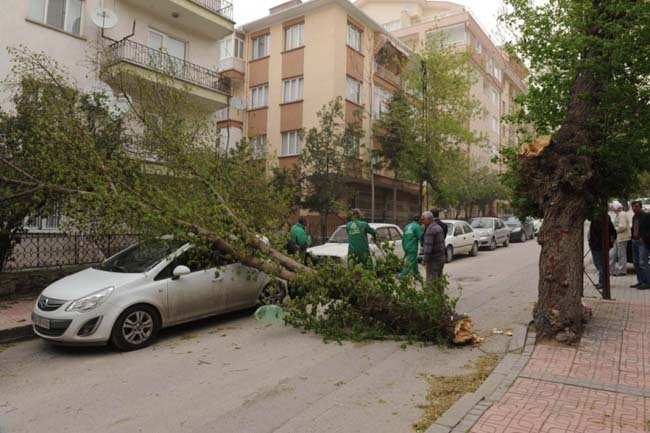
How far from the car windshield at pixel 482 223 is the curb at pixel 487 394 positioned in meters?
16.1

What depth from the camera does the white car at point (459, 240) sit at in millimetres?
16562

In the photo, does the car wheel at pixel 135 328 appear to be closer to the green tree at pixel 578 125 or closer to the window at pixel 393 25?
the green tree at pixel 578 125

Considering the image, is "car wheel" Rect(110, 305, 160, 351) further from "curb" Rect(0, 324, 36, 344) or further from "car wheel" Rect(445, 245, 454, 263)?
"car wheel" Rect(445, 245, 454, 263)

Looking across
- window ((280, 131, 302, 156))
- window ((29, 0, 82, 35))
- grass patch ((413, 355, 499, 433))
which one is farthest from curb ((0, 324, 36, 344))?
window ((280, 131, 302, 156))

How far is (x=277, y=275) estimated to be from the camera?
7.27 metres

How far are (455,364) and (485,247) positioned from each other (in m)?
16.6

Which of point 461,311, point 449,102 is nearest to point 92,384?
point 461,311

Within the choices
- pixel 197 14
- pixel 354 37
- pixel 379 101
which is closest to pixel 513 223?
pixel 379 101

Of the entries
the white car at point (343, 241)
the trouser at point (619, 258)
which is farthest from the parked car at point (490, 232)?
the trouser at point (619, 258)

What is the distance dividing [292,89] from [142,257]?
1829 cm

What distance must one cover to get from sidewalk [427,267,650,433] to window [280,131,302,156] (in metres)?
18.2

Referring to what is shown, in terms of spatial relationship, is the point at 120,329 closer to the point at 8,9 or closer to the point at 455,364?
the point at 455,364

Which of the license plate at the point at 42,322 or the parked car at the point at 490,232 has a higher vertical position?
the parked car at the point at 490,232

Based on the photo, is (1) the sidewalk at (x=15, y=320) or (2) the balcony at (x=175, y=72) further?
(2) the balcony at (x=175, y=72)
